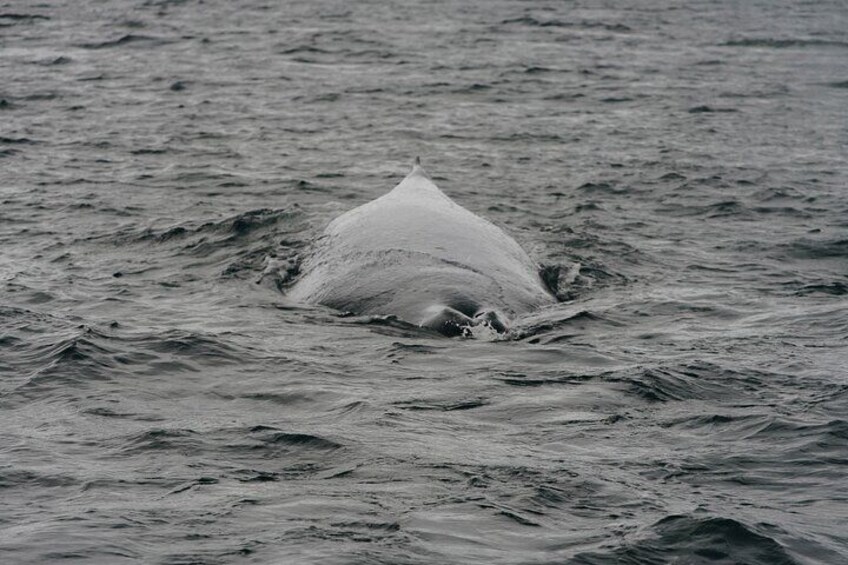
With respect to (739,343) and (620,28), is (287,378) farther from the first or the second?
(620,28)

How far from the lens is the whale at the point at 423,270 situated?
1316cm

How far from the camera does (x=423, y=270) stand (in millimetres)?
13703

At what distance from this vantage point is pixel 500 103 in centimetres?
2959

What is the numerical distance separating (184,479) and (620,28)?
3279 centimetres

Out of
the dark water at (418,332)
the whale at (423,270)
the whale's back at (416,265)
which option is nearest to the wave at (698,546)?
the dark water at (418,332)

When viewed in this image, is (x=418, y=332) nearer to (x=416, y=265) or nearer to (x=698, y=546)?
(x=416, y=265)

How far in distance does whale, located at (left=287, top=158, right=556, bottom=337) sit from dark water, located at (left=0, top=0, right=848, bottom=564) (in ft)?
1.04

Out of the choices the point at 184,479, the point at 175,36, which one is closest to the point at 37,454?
the point at 184,479

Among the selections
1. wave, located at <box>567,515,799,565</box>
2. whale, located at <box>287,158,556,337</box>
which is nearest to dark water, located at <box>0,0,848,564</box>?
wave, located at <box>567,515,799,565</box>

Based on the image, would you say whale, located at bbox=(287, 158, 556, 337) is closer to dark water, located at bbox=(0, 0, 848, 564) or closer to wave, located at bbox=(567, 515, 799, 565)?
dark water, located at bbox=(0, 0, 848, 564)

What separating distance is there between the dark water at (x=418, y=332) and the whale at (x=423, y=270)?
1.04 feet

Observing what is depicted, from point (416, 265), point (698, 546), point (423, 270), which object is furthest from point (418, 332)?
point (698, 546)

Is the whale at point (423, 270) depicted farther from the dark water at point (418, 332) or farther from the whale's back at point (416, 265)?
the dark water at point (418, 332)

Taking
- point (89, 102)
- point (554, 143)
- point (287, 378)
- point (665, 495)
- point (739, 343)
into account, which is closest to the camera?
point (665, 495)
